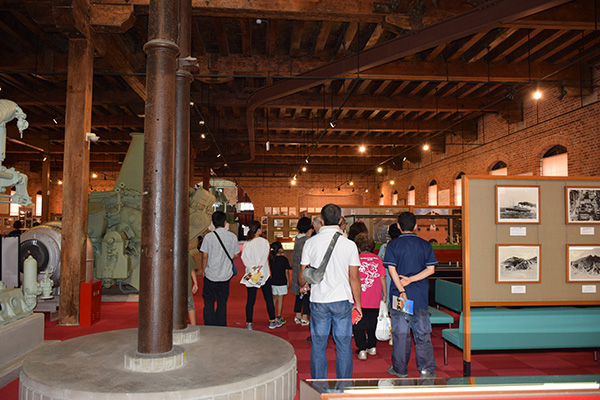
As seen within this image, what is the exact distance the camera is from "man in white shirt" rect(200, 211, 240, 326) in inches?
193

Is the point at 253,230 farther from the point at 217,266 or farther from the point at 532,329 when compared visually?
the point at 532,329

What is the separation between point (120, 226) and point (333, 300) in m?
5.93

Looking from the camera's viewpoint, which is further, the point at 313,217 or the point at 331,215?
the point at 313,217

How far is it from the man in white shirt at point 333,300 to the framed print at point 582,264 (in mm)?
2449

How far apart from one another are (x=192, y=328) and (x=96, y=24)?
4.88 meters

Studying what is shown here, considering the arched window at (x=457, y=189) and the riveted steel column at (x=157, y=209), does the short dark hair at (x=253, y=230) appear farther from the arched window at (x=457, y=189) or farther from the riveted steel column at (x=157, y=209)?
the arched window at (x=457, y=189)

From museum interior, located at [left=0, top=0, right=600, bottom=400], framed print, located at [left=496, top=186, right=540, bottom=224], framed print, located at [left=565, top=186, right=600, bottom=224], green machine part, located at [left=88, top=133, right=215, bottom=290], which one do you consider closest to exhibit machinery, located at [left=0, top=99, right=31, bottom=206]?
museum interior, located at [left=0, top=0, right=600, bottom=400]

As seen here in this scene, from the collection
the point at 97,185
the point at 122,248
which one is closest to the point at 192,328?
the point at 122,248

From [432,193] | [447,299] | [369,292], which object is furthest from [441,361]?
[432,193]

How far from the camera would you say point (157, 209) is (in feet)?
9.43

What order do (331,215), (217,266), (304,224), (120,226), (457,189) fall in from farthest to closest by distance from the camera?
(457,189) → (120,226) → (304,224) → (217,266) → (331,215)

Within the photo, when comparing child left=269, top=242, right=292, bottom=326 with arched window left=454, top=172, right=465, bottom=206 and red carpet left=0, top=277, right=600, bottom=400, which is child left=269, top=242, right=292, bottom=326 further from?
arched window left=454, top=172, right=465, bottom=206

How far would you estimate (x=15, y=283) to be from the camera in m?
4.73

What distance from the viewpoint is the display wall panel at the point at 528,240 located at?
411 cm
